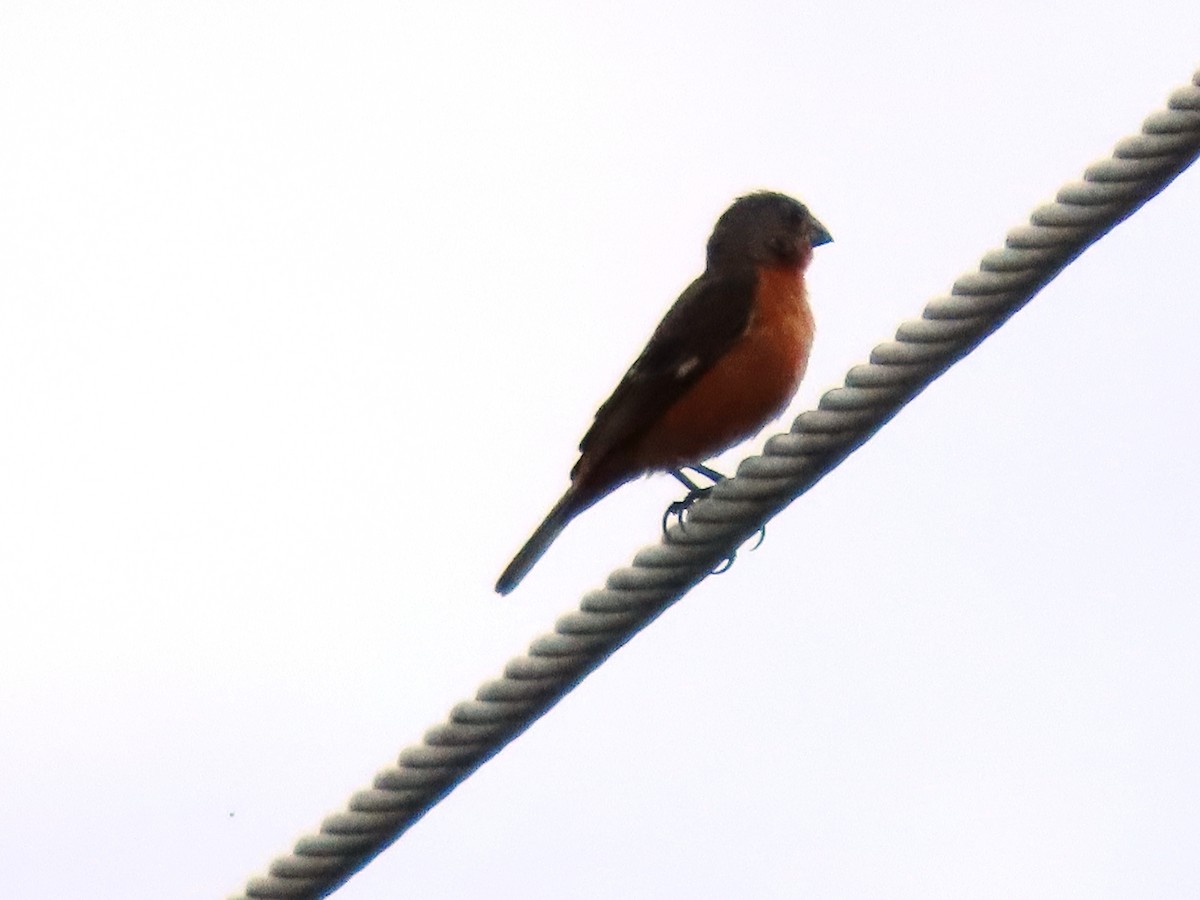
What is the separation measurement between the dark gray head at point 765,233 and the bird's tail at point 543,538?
1.15 m

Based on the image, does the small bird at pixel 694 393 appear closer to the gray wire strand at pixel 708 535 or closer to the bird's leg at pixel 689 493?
the bird's leg at pixel 689 493

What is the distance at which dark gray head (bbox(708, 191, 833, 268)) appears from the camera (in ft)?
25.9

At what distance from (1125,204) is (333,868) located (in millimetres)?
2031

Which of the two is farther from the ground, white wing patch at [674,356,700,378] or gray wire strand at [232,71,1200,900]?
white wing patch at [674,356,700,378]

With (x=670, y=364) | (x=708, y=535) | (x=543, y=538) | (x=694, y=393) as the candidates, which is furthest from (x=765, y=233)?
(x=708, y=535)

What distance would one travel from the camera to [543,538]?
706 centimetres

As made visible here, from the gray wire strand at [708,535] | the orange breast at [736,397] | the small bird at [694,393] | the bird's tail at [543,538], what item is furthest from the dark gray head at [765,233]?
the gray wire strand at [708,535]

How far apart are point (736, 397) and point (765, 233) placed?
1.25 m

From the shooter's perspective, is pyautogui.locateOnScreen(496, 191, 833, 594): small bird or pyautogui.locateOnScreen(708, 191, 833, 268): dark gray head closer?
pyautogui.locateOnScreen(496, 191, 833, 594): small bird

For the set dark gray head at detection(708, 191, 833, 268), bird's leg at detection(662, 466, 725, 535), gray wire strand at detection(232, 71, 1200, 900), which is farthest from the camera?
dark gray head at detection(708, 191, 833, 268)

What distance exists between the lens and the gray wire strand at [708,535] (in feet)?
13.4

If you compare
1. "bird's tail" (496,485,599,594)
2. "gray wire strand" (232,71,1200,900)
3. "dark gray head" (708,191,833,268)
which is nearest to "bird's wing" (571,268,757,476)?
"bird's tail" (496,485,599,594)

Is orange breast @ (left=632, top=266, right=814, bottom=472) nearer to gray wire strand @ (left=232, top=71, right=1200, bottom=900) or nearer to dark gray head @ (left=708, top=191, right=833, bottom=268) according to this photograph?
dark gray head @ (left=708, top=191, right=833, bottom=268)

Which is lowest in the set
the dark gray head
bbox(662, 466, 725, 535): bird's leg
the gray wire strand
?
the gray wire strand
